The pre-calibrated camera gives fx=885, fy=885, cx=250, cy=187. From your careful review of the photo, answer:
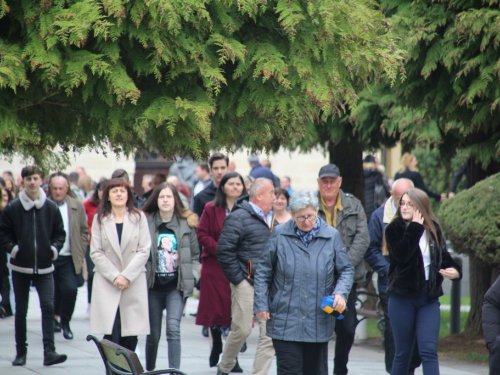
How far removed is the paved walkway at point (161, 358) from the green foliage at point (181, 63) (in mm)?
3655

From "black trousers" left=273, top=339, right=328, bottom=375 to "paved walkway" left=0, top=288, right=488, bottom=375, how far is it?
2.37m

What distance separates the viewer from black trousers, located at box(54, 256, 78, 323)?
35.6ft

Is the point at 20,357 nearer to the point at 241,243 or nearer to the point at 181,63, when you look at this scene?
the point at 241,243

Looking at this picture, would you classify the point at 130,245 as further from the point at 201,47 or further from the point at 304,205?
the point at 201,47

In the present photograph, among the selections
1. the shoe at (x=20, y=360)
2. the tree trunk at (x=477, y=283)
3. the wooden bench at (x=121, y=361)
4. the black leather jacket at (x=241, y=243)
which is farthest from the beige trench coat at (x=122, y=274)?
the tree trunk at (x=477, y=283)

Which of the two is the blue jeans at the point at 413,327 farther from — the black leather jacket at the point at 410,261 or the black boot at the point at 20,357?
the black boot at the point at 20,357

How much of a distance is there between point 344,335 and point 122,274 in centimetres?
213

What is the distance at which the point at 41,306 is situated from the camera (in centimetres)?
914

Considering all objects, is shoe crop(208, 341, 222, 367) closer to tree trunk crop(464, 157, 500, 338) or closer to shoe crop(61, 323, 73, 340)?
shoe crop(61, 323, 73, 340)

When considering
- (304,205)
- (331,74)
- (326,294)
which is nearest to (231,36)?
(331,74)

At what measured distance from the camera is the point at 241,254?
840cm

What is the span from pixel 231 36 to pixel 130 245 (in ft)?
10.1

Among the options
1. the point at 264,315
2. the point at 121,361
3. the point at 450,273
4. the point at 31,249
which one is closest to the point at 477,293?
the point at 450,273

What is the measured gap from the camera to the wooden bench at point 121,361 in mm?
4785
